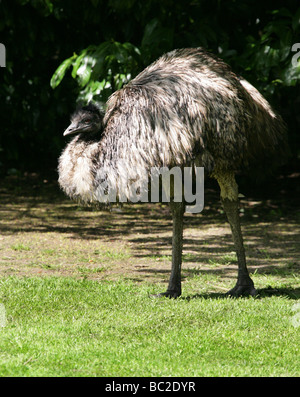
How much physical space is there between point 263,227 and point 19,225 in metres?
3.16

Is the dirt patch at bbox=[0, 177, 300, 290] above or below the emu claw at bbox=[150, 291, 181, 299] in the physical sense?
above

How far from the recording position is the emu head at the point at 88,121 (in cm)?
567

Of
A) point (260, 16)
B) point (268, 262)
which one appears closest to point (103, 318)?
point (268, 262)

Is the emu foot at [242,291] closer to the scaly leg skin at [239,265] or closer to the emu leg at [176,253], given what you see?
the scaly leg skin at [239,265]

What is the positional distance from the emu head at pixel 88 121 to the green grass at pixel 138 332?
4.26 feet

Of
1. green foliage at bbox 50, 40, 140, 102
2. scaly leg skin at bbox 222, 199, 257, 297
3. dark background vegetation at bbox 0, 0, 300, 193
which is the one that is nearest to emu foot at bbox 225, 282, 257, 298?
scaly leg skin at bbox 222, 199, 257, 297

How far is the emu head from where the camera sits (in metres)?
5.67

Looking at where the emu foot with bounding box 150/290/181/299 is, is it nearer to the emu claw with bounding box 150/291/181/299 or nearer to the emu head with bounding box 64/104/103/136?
the emu claw with bounding box 150/291/181/299

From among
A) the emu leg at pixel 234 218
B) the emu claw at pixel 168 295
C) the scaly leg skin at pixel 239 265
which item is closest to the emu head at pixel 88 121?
the emu leg at pixel 234 218

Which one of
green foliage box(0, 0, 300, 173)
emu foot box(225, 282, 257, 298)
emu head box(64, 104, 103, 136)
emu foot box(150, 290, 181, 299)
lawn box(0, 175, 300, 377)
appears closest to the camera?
lawn box(0, 175, 300, 377)

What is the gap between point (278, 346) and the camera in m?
4.61

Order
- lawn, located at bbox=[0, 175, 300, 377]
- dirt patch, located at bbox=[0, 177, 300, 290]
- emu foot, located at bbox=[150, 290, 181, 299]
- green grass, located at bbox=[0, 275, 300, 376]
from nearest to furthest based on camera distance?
green grass, located at bbox=[0, 275, 300, 376], lawn, located at bbox=[0, 175, 300, 377], emu foot, located at bbox=[150, 290, 181, 299], dirt patch, located at bbox=[0, 177, 300, 290]

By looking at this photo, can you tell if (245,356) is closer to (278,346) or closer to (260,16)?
(278,346)

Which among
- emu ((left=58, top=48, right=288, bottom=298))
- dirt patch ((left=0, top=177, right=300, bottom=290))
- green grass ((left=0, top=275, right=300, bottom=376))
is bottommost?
green grass ((left=0, top=275, right=300, bottom=376))
